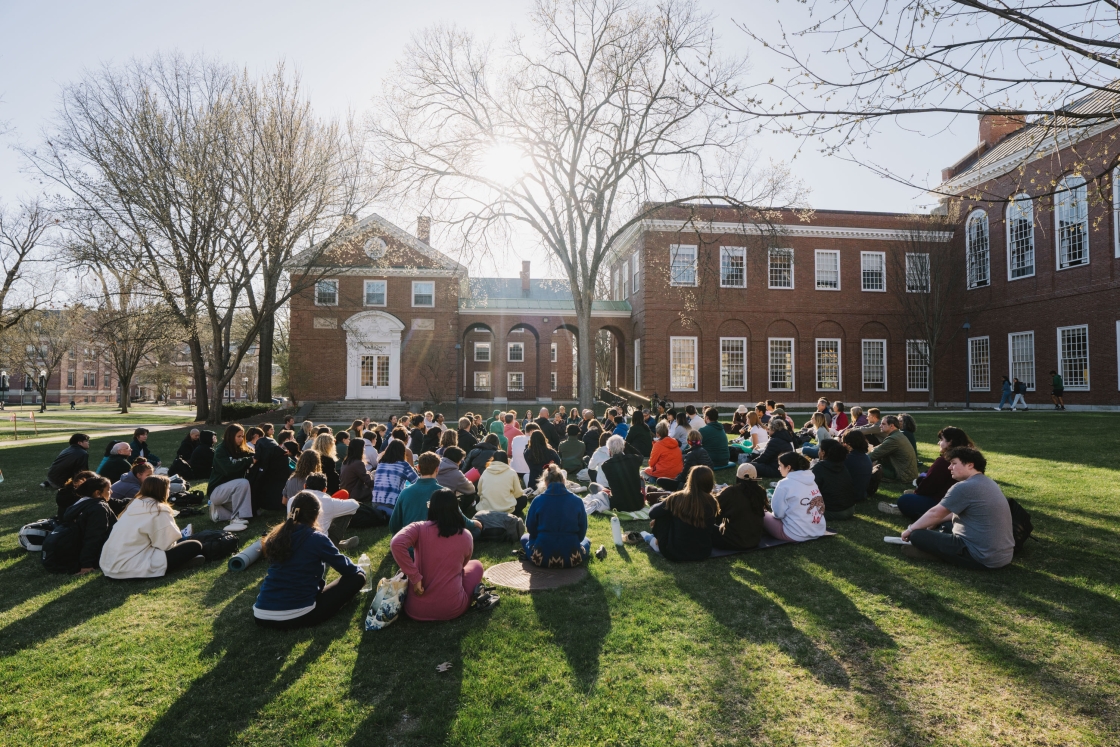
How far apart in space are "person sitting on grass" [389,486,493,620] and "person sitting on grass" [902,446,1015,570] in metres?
4.52

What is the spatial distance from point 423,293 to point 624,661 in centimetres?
2993

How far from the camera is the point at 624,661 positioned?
391cm

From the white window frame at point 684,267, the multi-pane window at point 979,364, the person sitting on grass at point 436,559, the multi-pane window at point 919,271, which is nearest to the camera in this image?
the person sitting on grass at point 436,559

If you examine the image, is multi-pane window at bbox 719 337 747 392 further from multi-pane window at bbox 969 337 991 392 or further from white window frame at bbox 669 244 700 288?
multi-pane window at bbox 969 337 991 392

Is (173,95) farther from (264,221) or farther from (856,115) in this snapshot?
(856,115)

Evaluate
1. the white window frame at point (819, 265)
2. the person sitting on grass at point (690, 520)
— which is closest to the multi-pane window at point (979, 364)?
the white window frame at point (819, 265)

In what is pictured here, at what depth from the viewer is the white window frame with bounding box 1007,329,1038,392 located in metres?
24.2

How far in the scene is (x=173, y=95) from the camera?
20.5 m

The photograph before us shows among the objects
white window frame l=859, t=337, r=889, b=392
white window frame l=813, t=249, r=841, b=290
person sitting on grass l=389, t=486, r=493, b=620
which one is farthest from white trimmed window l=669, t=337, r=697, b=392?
person sitting on grass l=389, t=486, r=493, b=620

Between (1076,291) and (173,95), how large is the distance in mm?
35114

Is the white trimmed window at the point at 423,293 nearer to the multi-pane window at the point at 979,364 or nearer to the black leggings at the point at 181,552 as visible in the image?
the black leggings at the point at 181,552

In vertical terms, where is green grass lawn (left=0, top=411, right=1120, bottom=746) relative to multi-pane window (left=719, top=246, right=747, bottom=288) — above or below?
below

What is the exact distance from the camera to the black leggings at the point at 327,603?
4352 millimetres

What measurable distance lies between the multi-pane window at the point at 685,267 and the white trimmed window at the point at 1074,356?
49.5 ft
